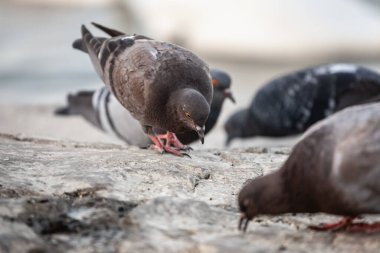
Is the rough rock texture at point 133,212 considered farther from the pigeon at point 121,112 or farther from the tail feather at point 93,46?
the pigeon at point 121,112

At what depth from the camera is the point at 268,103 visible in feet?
19.8

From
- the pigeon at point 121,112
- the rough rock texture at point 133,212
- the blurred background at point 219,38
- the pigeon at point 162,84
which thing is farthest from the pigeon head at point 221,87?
the blurred background at point 219,38

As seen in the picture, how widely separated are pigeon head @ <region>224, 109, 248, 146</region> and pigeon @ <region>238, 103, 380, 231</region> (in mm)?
4349

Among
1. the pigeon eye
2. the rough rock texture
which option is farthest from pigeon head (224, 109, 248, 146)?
the rough rock texture

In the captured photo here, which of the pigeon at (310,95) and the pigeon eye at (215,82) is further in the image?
the pigeon at (310,95)

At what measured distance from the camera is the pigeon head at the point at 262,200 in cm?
223

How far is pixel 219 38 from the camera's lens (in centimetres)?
1020

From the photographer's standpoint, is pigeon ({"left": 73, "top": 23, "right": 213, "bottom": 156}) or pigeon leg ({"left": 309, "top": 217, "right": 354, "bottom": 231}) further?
pigeon ({"left": 73, "top": 23, "right": 213, "bottom": 156})

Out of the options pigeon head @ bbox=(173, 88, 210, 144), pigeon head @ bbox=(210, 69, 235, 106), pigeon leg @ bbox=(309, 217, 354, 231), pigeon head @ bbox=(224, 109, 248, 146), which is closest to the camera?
pigeon leg @ bbox=(309, 217, 354, 231)

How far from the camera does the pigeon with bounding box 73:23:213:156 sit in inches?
133

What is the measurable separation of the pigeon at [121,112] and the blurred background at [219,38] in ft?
10.6

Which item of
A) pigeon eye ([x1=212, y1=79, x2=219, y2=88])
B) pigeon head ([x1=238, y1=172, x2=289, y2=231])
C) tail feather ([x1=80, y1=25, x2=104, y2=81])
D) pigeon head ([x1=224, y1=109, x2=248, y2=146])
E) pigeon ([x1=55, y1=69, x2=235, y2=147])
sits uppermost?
tail feather ([x1=80, y1=25, x2=104, y2=81])

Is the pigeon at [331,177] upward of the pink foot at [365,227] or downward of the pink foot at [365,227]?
upward

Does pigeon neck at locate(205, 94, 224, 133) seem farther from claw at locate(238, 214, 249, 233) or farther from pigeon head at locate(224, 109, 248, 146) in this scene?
claw at locate(238, 214, 249, 233)
